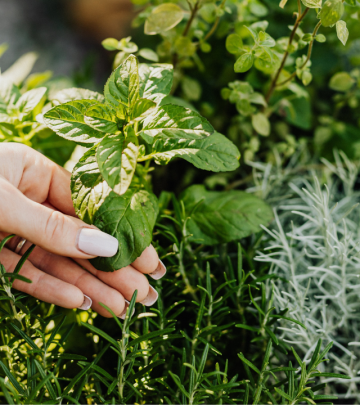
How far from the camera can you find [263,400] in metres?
0.52

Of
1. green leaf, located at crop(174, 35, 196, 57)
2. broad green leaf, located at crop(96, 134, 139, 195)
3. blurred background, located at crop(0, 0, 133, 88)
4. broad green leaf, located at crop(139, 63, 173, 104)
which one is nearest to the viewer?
broad green leaf, located at crop(96, 134, 139, 195)

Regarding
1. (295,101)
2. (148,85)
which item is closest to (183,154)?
(148,85)

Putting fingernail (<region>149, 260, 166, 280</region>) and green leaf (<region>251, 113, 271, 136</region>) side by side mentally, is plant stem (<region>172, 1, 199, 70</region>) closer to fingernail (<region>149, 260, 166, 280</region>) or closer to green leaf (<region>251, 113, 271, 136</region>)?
green leaf (<region>251, 113, 271, 136</region>)

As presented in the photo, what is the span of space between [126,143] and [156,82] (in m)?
0.13

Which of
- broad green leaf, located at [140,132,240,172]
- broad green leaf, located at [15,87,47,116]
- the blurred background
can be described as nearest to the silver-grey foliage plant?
broad green leaf, located at [140,132,240,172]

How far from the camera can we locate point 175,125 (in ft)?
1.51

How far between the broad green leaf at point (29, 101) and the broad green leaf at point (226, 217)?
0.34 m

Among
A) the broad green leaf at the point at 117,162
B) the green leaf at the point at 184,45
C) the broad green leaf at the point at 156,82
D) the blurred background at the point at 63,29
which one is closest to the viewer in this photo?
the broad green leaf at the point at 117,162

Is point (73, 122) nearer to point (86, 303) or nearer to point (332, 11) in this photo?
point (86, 303)

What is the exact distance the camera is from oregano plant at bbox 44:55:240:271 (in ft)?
1.44

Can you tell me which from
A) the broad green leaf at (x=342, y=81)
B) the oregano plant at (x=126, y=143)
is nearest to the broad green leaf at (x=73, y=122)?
the oregano plant at (x=126, y=143)

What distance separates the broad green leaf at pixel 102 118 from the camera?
1.49ft

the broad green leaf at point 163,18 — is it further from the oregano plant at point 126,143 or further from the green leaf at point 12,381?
the green leaf at point 12,381

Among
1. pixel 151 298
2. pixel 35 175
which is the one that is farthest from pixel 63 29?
pixel 151 298
